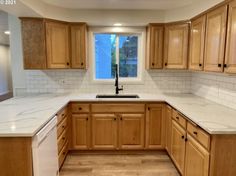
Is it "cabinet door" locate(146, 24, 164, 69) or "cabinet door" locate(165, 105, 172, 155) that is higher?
"cabinet door" locate(146, 24, 164, 69)

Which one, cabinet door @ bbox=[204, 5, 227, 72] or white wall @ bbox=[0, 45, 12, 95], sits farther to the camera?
white wall @ bbox=[0, 45, 12, 95]

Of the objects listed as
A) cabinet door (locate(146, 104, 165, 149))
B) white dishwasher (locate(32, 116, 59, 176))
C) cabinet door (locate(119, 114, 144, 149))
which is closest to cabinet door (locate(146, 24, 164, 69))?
cabinet door (locate(146, 104, 165, 149))

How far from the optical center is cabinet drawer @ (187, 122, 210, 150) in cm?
178

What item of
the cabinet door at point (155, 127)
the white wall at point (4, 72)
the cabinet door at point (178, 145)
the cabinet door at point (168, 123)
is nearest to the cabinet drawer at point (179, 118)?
the cabinet door at point (178, 145)

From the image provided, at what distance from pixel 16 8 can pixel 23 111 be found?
51.2 inches

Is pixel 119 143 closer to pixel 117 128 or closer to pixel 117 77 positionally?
pixel 117 128

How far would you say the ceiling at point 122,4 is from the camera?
9.77ft

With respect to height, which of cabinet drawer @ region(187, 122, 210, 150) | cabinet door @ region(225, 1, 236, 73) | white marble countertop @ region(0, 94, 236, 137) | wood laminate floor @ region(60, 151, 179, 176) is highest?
cabinet door @ region(225, 1, 236, 73)

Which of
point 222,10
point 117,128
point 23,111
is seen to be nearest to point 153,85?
point 117,128

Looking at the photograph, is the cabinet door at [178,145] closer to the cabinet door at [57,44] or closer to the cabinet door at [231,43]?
the cabinet door at [231,43]

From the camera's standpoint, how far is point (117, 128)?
3219 mm

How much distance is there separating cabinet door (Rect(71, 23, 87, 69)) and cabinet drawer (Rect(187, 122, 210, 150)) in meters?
2.04

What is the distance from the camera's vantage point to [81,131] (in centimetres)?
321

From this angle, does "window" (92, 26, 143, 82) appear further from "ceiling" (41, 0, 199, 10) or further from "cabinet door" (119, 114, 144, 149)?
"cabinet door" (119, 114, 144, 149)
